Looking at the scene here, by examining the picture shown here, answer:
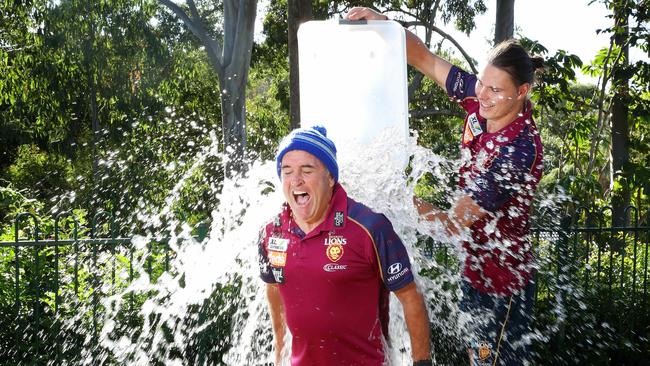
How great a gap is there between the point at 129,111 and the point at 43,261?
69.2 ft

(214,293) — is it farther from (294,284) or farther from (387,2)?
(387,2)

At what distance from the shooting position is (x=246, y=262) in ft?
12.0

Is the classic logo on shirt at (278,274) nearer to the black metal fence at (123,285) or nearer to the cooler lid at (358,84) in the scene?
the cooler lid at (358,84)

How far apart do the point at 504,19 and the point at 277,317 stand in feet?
30.6

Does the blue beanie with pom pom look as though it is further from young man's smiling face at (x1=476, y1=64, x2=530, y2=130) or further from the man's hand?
young man's smiling face at (x1=476, y1=64, x2=530, y2=130)

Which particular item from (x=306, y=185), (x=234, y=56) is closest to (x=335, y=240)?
(x=306, y=185)

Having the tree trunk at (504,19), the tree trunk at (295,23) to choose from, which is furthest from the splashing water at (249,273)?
the tree trunk at (504,19)

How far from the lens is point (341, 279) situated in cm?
250

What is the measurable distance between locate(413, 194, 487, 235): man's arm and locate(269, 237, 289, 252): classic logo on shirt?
2.41 ft

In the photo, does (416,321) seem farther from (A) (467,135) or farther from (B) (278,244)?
(A) (467,135)

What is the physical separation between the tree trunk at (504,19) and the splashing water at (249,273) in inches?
238

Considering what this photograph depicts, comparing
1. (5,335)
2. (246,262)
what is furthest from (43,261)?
(246,262)

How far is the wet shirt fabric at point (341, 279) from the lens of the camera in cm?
249

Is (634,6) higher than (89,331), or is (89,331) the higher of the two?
(634,6)
